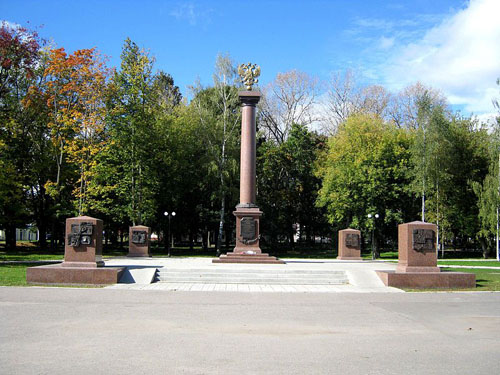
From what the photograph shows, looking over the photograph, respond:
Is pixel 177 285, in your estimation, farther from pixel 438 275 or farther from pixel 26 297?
pixel 438 275

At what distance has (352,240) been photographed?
2858cm

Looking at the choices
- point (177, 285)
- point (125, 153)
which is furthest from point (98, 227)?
point (125, 153)

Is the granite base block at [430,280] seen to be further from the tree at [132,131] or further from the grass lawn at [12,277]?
the tree at [132,131]

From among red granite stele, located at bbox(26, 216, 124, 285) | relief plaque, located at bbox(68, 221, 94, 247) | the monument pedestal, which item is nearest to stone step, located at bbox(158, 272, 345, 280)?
red granite stele, located at bbox(26, 216, 124, 285)

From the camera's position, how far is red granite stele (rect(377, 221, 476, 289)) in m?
15.1

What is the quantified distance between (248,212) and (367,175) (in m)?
18.3

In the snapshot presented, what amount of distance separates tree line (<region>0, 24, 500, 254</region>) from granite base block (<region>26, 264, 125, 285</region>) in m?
16.6

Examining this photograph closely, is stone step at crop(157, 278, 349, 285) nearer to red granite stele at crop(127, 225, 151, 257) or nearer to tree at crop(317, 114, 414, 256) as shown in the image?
red granite stele at crop(127, 225, 151, 257)

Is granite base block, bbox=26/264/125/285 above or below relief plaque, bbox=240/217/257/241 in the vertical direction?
below

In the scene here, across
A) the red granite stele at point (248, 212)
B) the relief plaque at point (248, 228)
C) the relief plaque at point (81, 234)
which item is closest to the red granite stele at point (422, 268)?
the red granite stele at point (248, 212)

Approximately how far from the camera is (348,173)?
3744cm

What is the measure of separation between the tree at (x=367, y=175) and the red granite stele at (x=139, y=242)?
16.8 metres

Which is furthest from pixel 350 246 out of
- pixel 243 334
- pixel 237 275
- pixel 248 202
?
pixel 243 334

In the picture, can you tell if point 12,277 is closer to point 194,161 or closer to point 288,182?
point 194,161
